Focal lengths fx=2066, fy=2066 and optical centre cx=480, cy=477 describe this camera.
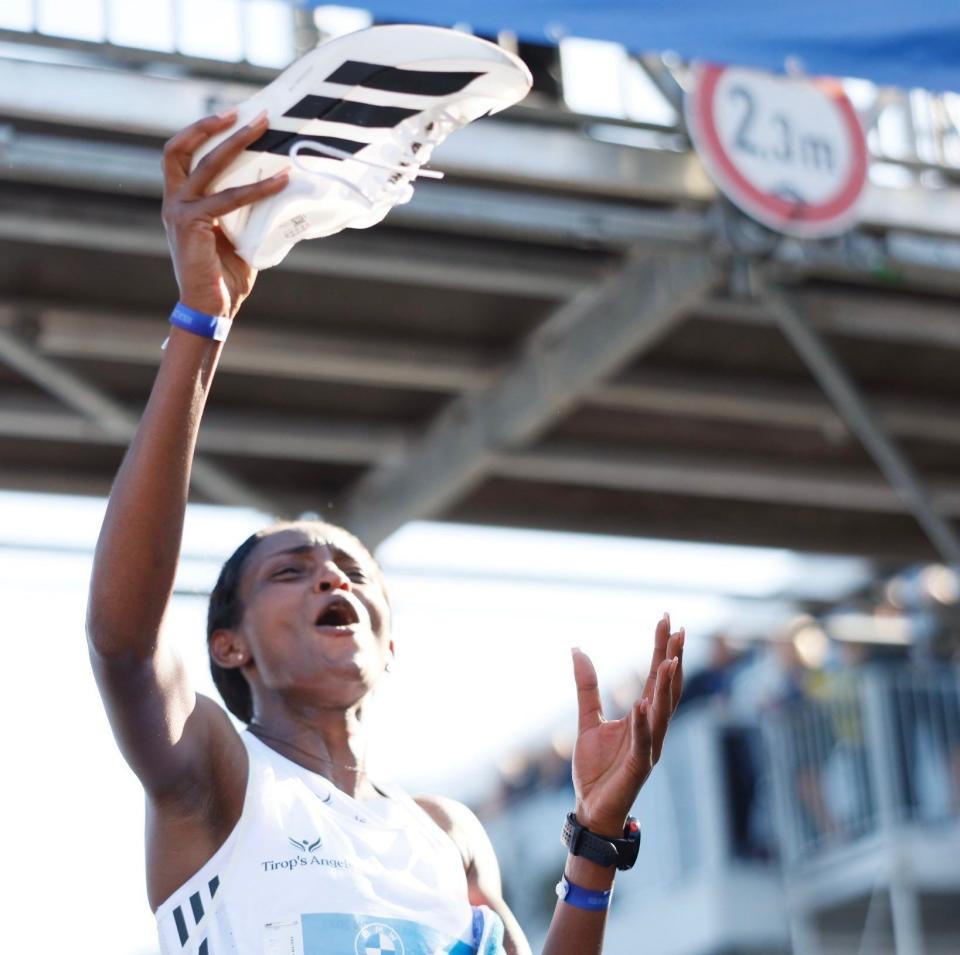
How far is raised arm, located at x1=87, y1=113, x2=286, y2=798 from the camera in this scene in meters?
2.93

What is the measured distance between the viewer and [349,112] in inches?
120

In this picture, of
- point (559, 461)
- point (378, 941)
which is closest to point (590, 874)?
point (378, 941)

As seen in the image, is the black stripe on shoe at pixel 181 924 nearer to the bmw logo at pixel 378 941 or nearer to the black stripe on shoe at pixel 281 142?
the bmw logo at pixel 378 941

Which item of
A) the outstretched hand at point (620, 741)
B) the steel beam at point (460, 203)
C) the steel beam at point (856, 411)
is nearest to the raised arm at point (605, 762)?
the outstretched hand at point (620, 741)

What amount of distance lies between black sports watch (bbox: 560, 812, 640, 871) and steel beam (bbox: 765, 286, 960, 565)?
460 centimetres

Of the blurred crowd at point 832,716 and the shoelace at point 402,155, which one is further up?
the blurred crowd at point 832,716

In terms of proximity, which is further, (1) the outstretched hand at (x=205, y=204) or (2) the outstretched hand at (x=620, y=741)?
(2) the outstretched hand at (x=620, y=741)

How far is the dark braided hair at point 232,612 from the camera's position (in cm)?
365

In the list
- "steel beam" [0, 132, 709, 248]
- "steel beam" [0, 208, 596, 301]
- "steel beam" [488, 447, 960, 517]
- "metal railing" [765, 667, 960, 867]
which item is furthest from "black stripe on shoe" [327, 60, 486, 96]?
"metal railing" [765, 667, 960, 867]

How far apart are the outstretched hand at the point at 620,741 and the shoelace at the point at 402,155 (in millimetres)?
836

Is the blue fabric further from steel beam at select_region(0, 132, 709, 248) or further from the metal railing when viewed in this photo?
the metal railing

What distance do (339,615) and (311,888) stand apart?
0.56 metres

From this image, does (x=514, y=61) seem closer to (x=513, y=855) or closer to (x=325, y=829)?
(x=325, y=829)

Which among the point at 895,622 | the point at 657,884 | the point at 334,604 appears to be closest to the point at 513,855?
the point at 657,884
